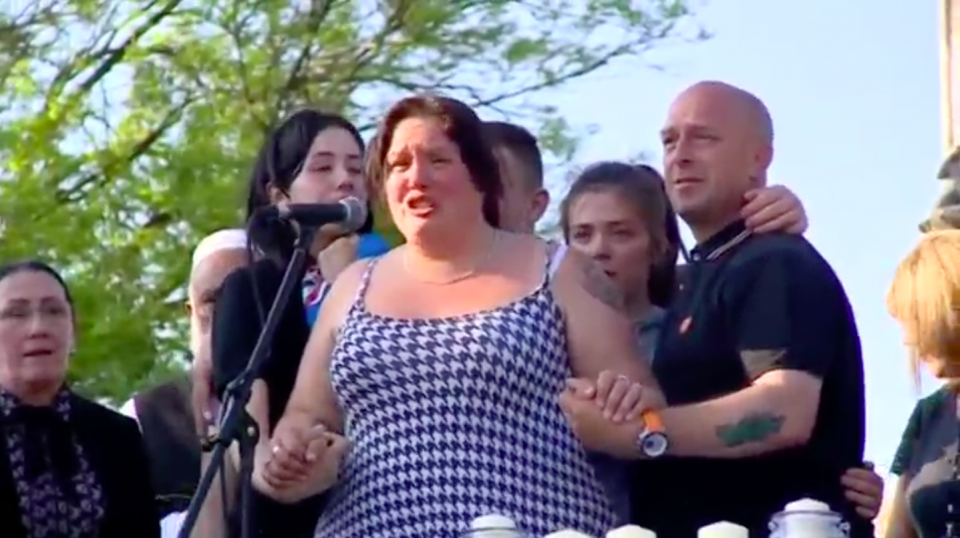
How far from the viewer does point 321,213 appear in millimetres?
4746

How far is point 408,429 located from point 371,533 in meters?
0.21

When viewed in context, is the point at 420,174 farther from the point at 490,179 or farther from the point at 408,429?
the point at 408,429

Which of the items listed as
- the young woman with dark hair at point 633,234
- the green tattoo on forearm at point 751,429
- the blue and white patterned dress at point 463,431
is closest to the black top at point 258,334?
the blue and white patterned dress at point 463,431

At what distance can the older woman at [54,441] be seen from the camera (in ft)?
16.7

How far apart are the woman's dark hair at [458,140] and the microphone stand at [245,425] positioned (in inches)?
13.1

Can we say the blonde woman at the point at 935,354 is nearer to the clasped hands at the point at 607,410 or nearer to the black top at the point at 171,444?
the clasped hands at the point at 607,410

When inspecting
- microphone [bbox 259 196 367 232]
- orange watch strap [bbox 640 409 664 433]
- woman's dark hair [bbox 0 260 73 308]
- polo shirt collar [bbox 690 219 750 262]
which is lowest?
orange watch strap [bbox 640 409 664 433]

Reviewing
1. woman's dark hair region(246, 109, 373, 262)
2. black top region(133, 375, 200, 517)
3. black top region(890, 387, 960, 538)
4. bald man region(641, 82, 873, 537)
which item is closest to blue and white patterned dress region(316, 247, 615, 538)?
bald man region(641, 82, 873, 537)

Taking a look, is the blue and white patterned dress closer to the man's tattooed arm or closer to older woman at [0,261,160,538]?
the man's tattooed arm

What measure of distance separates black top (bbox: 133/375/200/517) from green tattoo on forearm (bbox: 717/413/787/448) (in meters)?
1.65

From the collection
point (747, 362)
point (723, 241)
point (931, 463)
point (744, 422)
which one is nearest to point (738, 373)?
point (747, 362)

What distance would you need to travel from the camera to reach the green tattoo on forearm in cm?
449

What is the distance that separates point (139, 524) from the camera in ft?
17.1

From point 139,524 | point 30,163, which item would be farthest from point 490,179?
point 30,163
